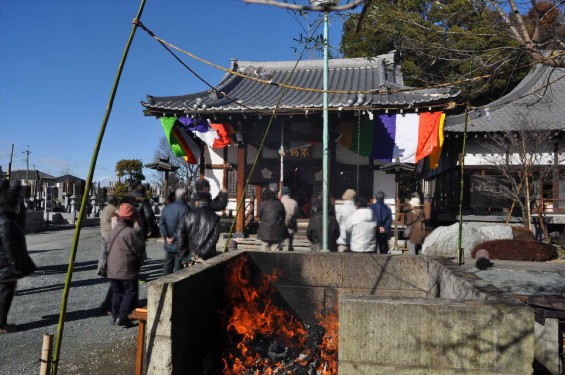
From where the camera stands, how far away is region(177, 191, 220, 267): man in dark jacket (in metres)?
5.98

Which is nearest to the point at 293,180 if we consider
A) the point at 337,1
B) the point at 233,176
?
the point at 233,176

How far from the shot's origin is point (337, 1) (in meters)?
2.24

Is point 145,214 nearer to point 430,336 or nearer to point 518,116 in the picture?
point 430,336

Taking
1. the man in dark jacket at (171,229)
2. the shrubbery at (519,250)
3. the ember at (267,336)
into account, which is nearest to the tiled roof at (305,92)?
the man in dark jacket at (171,229)

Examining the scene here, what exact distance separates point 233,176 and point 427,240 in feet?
23.3

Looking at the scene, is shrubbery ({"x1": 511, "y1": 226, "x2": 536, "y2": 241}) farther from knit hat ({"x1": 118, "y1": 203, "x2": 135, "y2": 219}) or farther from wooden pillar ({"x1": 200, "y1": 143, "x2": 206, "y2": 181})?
knit hat ({"x1": 118, "y1": 203, "x2": 135, "y2": 219})

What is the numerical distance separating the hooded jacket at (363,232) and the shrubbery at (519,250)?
7.18 meters

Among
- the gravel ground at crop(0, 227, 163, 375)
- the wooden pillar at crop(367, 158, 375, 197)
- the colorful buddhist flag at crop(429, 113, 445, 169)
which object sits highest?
the colorful buddhist flag at crop(429, 113, 445, 169)

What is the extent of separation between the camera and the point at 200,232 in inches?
237

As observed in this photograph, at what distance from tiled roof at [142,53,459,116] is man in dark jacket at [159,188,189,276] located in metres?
3.70

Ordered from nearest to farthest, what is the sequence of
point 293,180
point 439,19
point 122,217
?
1. point 439,19
2. point 122,217
3. point 293,180

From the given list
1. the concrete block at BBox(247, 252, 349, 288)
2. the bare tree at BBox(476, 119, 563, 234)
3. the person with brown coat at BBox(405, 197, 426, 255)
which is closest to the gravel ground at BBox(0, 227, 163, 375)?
the concrete block at BBox(247, 252, 349, 288)

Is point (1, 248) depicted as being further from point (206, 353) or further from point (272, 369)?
point (272, 369)

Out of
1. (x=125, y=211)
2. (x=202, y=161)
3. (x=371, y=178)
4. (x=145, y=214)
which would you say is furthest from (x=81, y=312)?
(x=371, y=178)
